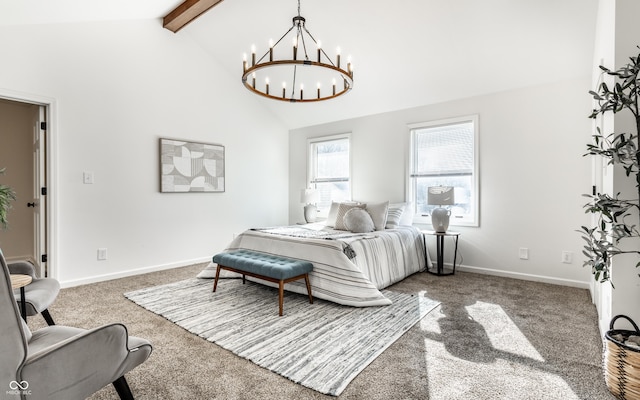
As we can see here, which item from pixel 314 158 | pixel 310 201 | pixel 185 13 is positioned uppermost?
pixel 185 13

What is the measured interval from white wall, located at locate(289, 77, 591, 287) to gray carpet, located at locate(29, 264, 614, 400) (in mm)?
716

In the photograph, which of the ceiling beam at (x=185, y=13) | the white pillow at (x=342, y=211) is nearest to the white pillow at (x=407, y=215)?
the white pillow at (x=342, y=211)

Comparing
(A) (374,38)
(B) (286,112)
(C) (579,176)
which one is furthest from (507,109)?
(B) (286,112)

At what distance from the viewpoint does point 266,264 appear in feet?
9.89

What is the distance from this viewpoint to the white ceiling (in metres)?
3.24

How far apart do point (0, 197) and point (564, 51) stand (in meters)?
4.93

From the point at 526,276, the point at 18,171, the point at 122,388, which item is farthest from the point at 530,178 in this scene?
the point at 18,171

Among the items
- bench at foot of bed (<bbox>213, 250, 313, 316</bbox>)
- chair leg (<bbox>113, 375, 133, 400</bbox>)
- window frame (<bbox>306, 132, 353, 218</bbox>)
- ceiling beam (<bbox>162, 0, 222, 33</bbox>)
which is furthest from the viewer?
window frame (<bbox>306, 132, 353, 218</bbox>)

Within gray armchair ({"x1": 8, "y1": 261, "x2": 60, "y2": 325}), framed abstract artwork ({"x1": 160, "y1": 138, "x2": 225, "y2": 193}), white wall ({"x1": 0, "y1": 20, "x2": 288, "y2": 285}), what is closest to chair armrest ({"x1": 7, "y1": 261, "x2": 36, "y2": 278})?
gray armchair ({"x1": 8, "y1": 261, "x2": 60, "y2": 325})

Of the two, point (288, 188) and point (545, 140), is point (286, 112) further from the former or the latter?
point (545, 140)

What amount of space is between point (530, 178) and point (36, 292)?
4.81m

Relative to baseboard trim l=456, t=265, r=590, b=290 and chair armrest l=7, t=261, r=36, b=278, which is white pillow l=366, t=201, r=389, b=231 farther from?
chair armrest l=7, t=261, r=36, b=278

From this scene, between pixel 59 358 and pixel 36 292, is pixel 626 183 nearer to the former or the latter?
pixel 59 358

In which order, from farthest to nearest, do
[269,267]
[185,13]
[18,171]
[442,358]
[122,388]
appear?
[18,171]
[185,13]
[269,267]
[442,358]
[122,388]
